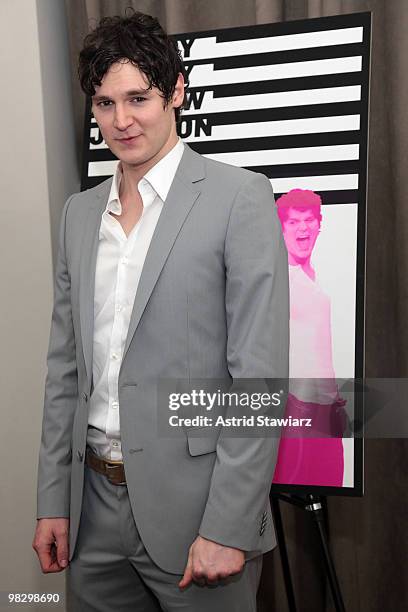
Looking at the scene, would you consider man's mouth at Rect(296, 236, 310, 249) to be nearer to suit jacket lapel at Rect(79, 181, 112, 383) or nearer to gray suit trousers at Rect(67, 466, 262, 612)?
suit jacket lapel at Rect(79, 181, 112, 383)

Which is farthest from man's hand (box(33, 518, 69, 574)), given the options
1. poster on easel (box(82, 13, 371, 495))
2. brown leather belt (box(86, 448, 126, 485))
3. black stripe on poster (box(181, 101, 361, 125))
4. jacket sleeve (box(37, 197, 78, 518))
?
black stripe on poster (box(181, 101, 361, 125))

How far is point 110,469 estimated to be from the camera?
1379 mm

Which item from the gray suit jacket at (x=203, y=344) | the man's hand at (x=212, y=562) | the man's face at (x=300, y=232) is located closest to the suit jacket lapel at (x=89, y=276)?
the gray suit jacket at (x=203, y=344)

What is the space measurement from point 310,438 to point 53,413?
0.62m

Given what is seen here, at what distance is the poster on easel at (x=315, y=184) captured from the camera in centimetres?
172

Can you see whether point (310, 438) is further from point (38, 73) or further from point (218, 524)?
point (38, 73)

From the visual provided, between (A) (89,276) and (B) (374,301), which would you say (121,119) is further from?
(B) (374,301)

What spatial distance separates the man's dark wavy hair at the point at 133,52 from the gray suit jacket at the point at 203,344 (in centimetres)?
17

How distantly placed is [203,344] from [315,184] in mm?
642

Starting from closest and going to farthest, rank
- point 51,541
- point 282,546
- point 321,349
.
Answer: point 51,541 → point 321,349 → point 282,546

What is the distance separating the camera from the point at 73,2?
2371mm

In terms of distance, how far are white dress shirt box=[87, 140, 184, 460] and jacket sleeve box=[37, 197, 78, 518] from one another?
126 mm

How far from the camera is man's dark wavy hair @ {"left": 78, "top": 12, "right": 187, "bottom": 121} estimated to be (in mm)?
1358

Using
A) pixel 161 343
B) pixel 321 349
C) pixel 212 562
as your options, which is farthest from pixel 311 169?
pixel 212 562
